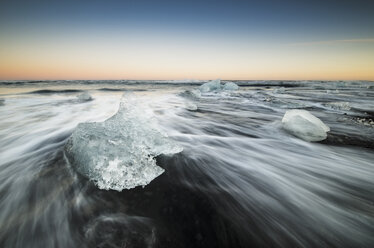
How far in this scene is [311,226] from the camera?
1647 millimetres

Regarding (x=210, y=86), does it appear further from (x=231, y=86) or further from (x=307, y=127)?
(x=307, y=127)

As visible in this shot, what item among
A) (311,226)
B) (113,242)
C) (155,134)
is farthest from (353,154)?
(113,242)

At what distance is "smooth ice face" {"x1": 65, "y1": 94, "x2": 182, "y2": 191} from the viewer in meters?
1.92

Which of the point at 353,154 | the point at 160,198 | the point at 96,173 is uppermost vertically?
the point at 96,173

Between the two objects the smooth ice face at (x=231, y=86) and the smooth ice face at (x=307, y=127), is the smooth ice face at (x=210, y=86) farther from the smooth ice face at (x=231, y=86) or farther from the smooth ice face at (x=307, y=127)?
the smooth ice face at (x=307, y=127)

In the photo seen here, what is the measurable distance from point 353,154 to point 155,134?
3798 mm

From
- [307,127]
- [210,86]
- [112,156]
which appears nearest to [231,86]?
[210,86]

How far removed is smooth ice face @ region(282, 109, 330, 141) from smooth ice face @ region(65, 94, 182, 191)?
340cm

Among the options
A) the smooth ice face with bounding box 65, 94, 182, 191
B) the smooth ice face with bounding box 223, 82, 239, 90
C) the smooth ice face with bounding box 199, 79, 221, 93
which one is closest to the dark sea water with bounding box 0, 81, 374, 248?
the smooth ice face with bounding box 65, 94, 182, 191

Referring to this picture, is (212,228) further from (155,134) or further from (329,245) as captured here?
(155,134)

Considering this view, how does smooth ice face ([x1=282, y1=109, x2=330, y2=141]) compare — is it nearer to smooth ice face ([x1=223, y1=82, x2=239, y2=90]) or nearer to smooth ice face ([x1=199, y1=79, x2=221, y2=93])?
smooth ice face ([x1=199, y1=79, x2=221, y2=93])

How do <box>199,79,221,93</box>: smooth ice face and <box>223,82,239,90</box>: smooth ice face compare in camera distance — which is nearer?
<box>199,79,221,93</box>: smooth ice face

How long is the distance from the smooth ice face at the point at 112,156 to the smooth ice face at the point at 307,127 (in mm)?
3400

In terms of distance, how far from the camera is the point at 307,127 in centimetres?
392
